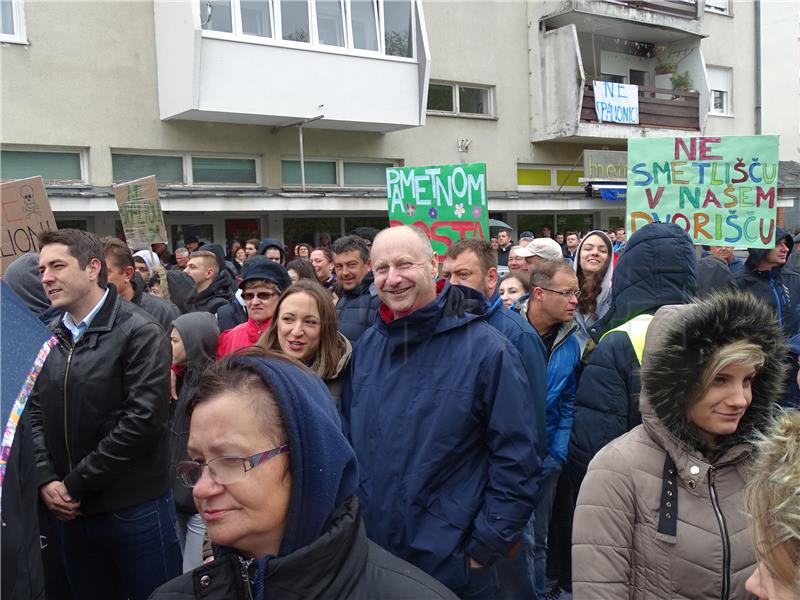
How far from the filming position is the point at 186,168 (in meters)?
13.4

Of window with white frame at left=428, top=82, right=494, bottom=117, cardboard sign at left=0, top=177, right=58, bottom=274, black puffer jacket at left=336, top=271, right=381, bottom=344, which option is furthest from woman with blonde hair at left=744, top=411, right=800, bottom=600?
window with white frame at left=428, top=82, right=494, bottom=117

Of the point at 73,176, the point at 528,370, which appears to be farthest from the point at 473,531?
the point at 73,176

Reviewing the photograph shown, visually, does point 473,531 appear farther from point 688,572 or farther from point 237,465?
point 237,465

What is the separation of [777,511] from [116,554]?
282 centimetres

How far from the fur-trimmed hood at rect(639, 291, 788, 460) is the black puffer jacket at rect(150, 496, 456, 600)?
0.86 metres

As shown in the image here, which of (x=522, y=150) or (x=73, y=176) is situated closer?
(x=73, y=176)

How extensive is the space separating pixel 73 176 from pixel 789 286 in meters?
11.1

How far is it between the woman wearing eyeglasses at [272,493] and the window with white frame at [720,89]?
76.8ft

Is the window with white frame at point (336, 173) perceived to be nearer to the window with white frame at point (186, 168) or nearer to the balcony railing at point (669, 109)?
the window with white frame at point (186, 168)

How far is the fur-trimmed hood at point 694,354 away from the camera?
2016 millimetres

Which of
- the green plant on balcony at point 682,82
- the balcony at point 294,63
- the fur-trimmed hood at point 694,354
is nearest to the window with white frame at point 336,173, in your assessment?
the balcony at point 294,63

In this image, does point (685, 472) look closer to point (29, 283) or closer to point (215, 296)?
point (29, 283)

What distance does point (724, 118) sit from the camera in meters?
22.1

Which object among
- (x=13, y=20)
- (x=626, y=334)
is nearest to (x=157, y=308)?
(x=626, y=334)
